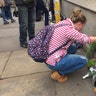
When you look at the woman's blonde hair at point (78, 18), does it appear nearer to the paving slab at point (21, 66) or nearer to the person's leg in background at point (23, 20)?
the paving slab at point (21, 66)

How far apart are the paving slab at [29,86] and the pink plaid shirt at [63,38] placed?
394 mm

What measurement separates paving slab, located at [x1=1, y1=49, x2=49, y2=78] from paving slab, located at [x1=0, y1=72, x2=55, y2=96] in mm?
197

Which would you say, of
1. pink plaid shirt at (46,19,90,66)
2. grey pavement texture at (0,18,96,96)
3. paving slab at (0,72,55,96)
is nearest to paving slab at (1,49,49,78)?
grey pavement texture at (0,18,96,96)

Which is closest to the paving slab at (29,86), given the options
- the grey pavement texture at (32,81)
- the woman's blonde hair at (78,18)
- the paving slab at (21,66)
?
the grey pavement texture at (32,81)

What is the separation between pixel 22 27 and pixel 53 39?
2290mm

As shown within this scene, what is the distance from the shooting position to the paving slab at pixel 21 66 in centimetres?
430

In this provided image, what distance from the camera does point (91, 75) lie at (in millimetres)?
3715

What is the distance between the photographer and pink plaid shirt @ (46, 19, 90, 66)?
133 inches

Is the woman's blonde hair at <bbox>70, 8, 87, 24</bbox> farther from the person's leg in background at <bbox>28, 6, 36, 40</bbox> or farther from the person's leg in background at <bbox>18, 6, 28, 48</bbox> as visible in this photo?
the person's leg in background at <bbox>28, 6, 36, 40</bbox>

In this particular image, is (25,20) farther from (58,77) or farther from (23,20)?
(58,77)

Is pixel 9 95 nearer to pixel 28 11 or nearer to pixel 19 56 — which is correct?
pixel 19 56

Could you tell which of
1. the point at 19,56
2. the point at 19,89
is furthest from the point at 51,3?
the point at 19,89

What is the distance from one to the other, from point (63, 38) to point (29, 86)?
946 mm

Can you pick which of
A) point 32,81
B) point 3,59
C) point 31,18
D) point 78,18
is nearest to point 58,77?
point 32,81
